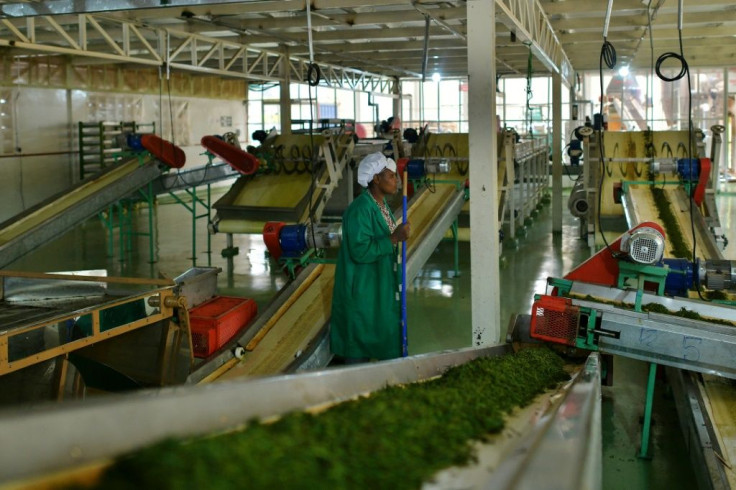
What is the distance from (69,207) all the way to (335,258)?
3.22 meters

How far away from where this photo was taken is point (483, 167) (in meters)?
5.38

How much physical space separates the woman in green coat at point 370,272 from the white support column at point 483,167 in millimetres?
595

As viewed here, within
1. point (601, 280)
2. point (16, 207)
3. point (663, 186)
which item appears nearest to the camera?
point (601, 280)

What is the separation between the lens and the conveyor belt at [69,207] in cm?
806

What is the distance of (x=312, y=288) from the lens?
6.84 meters

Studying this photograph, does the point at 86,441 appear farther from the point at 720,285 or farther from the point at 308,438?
the point at 720,285

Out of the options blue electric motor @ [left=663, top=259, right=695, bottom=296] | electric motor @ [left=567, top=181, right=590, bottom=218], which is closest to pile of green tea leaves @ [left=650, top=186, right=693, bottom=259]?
electric motor @ [left=567, top=181, right=590, bottom=218]

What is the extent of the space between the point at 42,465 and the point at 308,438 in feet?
2.63

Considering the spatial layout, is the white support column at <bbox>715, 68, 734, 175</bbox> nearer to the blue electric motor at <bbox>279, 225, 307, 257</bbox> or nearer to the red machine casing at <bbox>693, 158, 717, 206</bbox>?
the red machine casing at <bbox>693, 158, 717, 206</bbox>

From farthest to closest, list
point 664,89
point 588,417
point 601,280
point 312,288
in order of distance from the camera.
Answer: point 664,89
point 312,288
point 601,280
point 588,417

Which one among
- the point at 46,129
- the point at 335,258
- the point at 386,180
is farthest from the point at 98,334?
the point at 46,129

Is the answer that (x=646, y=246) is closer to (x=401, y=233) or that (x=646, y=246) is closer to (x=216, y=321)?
(x=401, y=233)

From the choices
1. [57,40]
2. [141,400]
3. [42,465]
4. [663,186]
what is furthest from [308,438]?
[57,40]

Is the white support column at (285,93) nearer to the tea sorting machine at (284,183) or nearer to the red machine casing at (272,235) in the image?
the tea sorting machine at (284,183)
